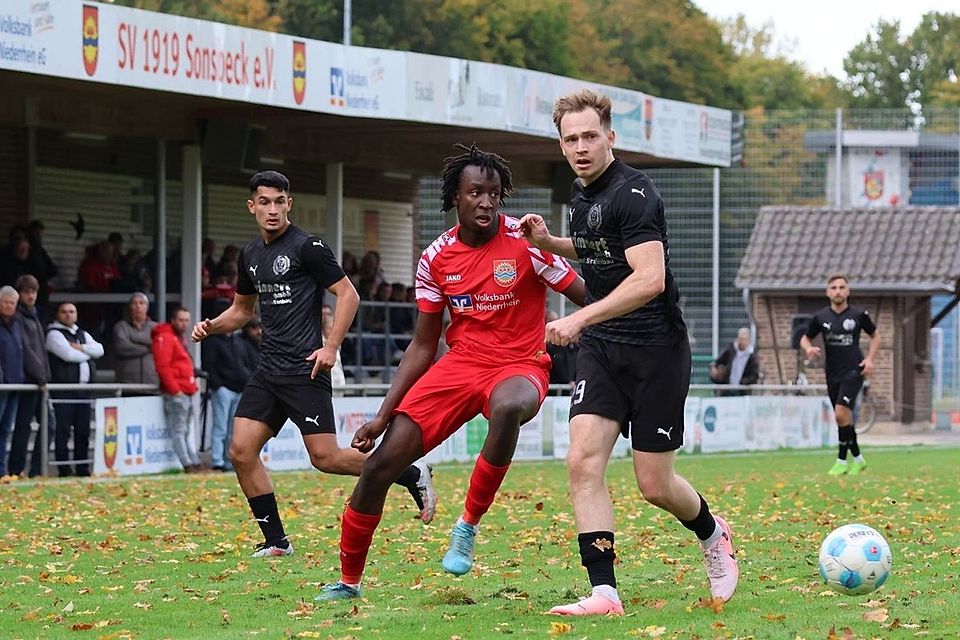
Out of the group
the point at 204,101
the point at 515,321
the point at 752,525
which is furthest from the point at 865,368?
the point at 515,321

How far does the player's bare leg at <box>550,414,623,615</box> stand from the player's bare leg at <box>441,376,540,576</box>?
60 centimetres

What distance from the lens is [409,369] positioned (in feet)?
28.8

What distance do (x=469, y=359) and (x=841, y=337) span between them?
1221 cm

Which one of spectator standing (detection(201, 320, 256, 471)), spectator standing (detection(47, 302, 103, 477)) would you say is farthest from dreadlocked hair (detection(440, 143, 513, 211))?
spectator standing (detection(201, 320, 256, 471))

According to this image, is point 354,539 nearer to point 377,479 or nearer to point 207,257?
point 377,479

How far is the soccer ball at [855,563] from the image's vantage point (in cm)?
802

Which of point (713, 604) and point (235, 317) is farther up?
point (235, 317)

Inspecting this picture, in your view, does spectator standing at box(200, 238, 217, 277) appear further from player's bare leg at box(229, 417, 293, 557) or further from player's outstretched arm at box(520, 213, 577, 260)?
player's outstretched arm at box(520, 213, 577, 260)

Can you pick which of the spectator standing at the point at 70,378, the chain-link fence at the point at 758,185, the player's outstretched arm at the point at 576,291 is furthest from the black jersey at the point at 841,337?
the chain-link fence at the point at 758,185

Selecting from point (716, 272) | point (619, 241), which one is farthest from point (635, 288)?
point (716, 272)

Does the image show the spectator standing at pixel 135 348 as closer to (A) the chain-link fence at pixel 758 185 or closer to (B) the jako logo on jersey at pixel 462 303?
Answer: (B) the jako logo on jersey at pixel 462 303

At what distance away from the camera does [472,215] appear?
28.9ft

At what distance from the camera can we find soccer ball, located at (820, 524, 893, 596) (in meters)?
8.02

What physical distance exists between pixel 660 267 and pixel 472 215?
4.49 ft
